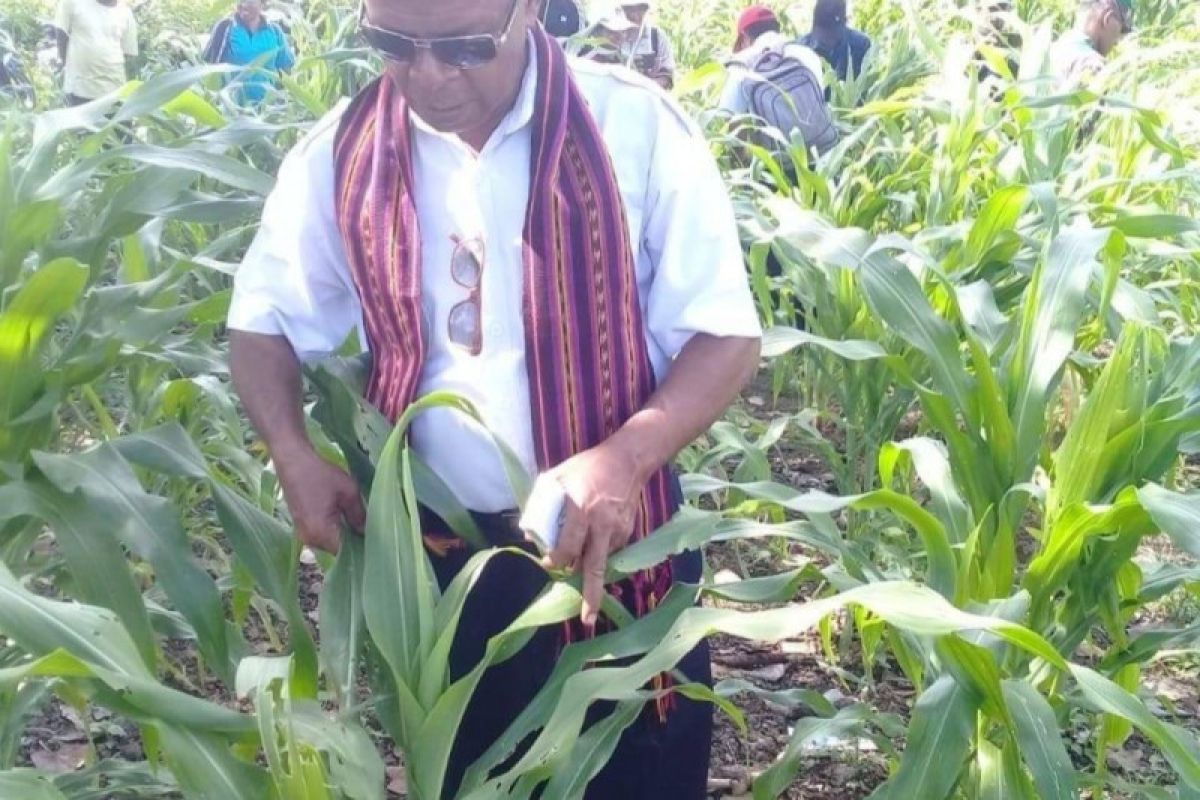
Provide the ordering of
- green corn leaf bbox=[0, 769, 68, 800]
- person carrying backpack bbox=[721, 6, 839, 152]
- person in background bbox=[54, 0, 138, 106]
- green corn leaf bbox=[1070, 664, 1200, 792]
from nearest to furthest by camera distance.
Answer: green corn leaf bbox=[0, 769, 68, 800] → green corn leaf bbox=[1070, 664, 1200, 792] → person carrying backpack bbox=[721, 6, 839, 152] → person in background bbox=[54, 0, 138, 106]

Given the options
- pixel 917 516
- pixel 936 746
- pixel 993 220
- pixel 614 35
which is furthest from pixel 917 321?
pixel 614 35

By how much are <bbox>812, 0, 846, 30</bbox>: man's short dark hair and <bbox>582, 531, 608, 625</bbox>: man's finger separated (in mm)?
4534

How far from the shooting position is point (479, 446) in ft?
4.68

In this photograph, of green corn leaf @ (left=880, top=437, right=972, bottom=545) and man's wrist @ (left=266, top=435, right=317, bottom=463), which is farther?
green corn leaf @ (left=880, top=437, right=972, bottom=545)

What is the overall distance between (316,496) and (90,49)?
5.62m

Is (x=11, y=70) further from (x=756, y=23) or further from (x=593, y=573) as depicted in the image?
(x=593, y=573)

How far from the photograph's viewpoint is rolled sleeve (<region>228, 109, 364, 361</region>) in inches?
55.9

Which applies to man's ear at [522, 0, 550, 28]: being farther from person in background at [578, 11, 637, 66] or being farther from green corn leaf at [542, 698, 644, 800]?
person in background at [578, 11, 637, 66]

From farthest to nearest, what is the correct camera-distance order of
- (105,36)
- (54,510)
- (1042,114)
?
(105,36)
(1042,114)
(54,510)

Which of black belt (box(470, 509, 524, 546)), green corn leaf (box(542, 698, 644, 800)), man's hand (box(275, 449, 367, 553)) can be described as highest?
man's hand (box(275, 449, 367, 553))

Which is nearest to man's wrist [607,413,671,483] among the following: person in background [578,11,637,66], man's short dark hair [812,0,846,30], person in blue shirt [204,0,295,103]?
man's short dark hair [812,0,846,30]

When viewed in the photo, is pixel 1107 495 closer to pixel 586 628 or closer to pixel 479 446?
pixel 586 628

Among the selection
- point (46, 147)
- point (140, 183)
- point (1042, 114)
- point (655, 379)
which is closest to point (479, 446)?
point (655, 379)

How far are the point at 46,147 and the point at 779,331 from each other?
980mm
